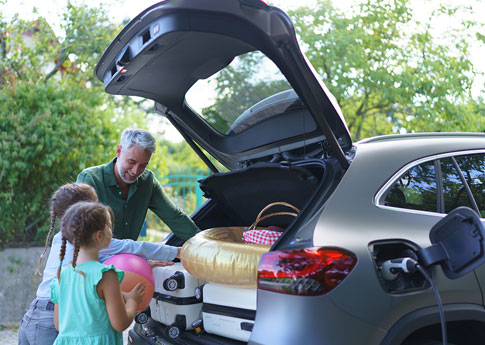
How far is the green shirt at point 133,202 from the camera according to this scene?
3.84 m

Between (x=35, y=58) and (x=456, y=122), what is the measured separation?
738 centimetres

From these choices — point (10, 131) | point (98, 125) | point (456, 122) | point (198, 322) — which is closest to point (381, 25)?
point (456, 122)

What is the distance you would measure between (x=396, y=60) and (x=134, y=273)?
8654 mm

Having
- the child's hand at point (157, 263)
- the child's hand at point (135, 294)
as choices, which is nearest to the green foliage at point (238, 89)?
the child's hand at point (157, 263)

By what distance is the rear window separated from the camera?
321cm

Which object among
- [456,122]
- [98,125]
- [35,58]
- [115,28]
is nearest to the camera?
[98,125]

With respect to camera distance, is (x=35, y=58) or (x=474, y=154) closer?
(x=474, y=154)

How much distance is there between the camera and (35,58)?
7531mm

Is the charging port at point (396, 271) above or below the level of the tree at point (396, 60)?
below

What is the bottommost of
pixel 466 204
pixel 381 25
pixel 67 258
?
pixel 67 258

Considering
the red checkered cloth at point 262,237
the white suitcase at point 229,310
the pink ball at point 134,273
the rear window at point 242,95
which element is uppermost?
the rear window at point 242,95

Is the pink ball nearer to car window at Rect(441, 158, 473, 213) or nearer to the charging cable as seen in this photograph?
the charging cable

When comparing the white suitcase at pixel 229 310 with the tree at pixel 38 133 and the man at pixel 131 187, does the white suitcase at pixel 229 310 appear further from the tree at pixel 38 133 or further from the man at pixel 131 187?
the tree at pixel 38 133

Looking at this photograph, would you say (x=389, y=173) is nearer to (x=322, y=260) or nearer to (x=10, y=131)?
(x=322, y=260)
